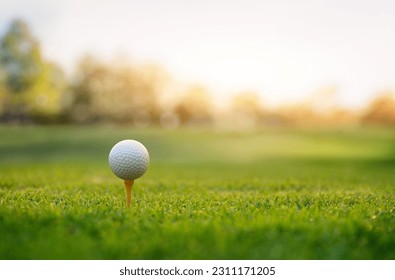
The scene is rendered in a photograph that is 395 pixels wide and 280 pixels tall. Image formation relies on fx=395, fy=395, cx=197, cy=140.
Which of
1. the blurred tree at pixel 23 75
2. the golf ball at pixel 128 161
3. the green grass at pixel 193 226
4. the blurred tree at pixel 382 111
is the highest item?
the blurred tree at pixel 23 75

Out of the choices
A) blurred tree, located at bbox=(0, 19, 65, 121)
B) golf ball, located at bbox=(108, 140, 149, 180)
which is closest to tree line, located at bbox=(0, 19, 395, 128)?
blurred tree, located at bbox=(0, 19, 65, 121)

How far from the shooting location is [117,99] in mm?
44969

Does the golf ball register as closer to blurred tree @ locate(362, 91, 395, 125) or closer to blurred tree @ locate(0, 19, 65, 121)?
blurred tree @ locate(0, 19, 65, 121)

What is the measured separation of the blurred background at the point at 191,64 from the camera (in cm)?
1052

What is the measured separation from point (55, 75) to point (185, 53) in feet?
65.3

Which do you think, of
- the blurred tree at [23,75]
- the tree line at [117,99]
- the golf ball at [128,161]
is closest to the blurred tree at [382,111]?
the tree line at [117,99]

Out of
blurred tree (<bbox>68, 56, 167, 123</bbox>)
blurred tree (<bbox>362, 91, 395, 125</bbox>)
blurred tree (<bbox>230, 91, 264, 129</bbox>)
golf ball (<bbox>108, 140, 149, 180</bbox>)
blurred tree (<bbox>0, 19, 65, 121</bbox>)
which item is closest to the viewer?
golf ball (<bbox>108, 140, 149, 180</bbox>)

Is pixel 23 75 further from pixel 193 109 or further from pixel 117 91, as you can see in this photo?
pixel 193 109

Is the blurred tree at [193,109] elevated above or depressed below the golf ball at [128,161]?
above

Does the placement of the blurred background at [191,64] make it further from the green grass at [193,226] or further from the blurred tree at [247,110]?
the green grass at [193,226]

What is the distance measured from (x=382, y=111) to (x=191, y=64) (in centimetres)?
1984

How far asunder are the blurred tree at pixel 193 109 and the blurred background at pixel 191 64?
125 millimetres

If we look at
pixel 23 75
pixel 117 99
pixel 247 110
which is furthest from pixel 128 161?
pixel 117 99

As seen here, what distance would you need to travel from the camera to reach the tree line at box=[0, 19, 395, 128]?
26.7m
